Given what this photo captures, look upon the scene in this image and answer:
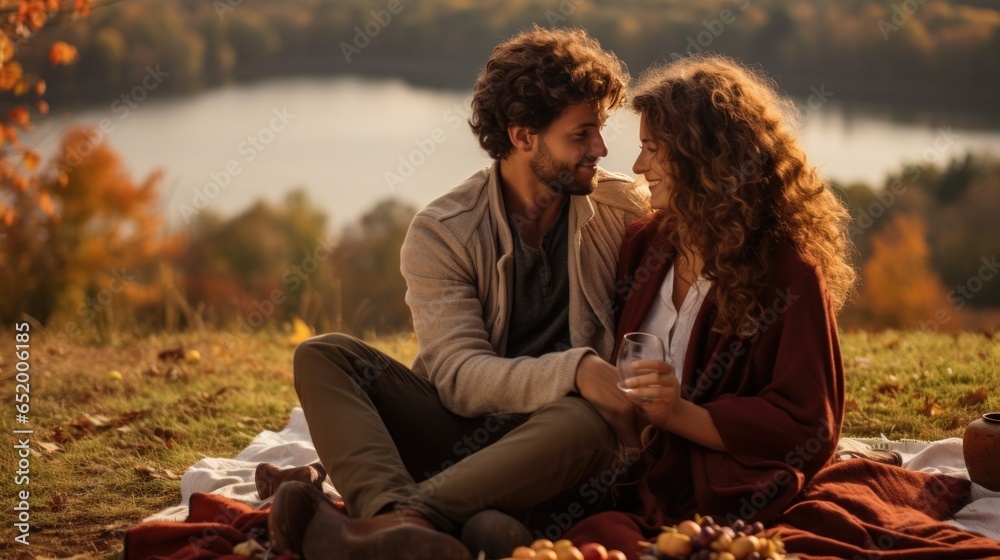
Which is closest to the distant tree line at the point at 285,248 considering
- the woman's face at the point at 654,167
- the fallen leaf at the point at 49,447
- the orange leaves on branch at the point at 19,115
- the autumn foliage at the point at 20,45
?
the autumn foliage at the point at 20,45

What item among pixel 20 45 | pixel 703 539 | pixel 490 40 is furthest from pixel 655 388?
pixel 490 40

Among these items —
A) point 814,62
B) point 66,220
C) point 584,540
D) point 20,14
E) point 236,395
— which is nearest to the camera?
point 584,540

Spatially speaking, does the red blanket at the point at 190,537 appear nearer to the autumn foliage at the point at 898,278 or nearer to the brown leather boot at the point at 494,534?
the brown leather boot at the point at 494,534

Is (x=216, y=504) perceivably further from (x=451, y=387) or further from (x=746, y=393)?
(x=746, y=393)

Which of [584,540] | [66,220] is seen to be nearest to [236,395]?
[584,540]

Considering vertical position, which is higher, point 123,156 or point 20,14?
point 20,14

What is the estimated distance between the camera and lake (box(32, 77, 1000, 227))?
93.6 ft

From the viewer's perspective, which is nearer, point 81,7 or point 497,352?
point 497,352

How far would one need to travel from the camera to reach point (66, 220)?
32469 mm

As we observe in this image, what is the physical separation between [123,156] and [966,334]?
105ft

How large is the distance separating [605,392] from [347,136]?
32.1m

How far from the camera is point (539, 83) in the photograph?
4051 millimetres

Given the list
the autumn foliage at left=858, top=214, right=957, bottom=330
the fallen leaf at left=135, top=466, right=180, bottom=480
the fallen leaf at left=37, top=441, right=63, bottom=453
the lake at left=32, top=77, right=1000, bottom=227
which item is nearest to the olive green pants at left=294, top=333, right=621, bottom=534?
the fallen leaf at left=135, top=466, right=180, bottom=480

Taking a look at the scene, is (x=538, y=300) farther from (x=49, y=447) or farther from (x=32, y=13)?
(x=32, y=13)
